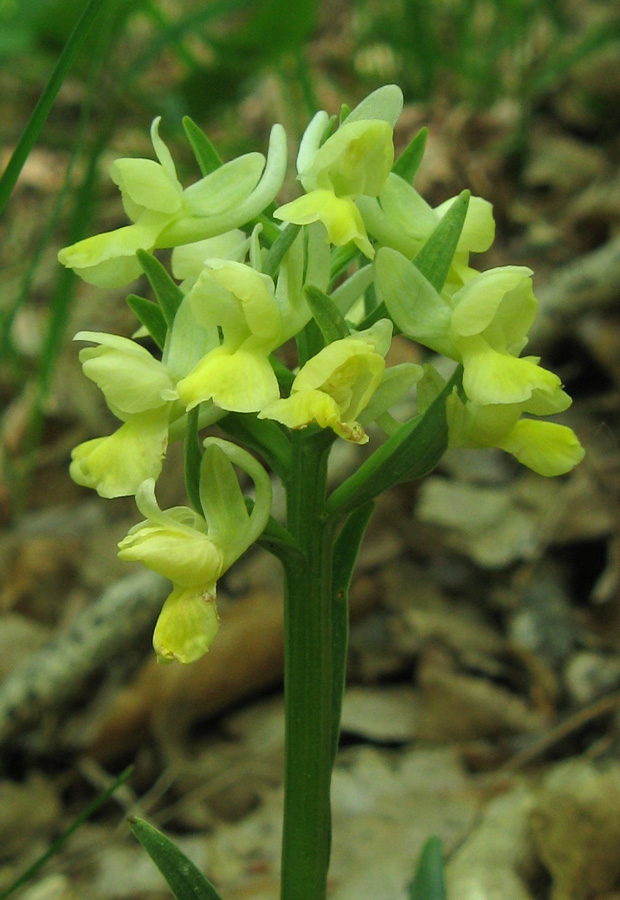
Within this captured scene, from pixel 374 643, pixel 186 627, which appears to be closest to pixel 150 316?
pixel 186 627

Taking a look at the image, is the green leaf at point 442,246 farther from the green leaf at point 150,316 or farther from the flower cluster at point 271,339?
the green leaf at point 150,316

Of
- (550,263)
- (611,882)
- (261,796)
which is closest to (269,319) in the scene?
(611,882)


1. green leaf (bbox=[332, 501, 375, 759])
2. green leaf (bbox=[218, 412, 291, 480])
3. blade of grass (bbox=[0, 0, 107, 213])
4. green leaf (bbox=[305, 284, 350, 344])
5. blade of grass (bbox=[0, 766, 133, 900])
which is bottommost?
blade of grass (bbox=[0, 766, 133, 900])

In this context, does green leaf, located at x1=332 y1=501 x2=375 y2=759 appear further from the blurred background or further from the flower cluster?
the blurred background

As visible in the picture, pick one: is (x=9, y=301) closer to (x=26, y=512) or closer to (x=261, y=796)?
(x=26, y=512)

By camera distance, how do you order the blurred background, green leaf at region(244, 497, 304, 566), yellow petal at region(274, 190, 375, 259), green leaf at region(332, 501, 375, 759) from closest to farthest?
1. yellow petal at region(274, 190, 375, 259)
2. green leaf at region(244, 497, 304, 566)
3. green leaf at region(332, 501, 375, 759)
4. the blurred background

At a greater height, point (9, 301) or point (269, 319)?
point (269, 319)

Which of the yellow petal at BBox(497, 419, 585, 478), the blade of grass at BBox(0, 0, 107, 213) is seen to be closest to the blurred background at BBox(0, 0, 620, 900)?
the blade of grass at BBox(0, 0, 107, 213)
